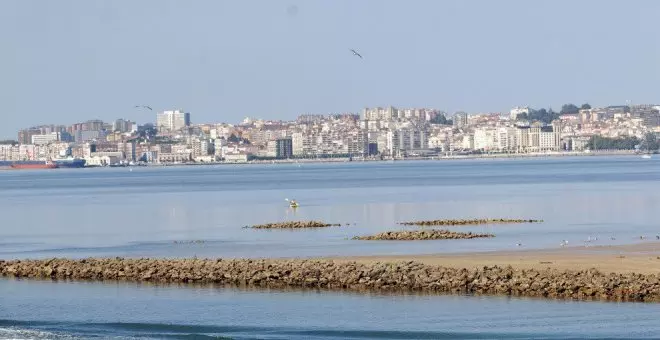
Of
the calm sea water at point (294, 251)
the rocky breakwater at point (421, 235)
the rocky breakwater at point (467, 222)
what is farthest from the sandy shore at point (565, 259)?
the rocky breakwater at point (467, 222)

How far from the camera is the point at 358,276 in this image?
74.3 ft

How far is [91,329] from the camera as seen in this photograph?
61.0 feet

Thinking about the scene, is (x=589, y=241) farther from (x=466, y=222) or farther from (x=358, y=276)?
(x=358, y=276)

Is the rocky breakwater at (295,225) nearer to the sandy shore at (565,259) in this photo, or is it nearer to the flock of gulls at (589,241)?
the flock of gulls at (589,241)

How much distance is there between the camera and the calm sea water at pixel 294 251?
59.5 feet

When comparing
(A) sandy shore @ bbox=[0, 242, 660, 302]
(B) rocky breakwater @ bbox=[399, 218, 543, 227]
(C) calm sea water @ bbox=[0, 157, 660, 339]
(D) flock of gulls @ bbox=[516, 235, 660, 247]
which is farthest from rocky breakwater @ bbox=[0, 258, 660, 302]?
(B) rocky breakwater @ bbox=[399, 218, 543, 227]

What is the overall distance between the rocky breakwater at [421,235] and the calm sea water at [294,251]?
2.42 ft

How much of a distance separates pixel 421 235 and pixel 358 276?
1124cm

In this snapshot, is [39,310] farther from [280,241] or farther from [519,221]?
[519,221]


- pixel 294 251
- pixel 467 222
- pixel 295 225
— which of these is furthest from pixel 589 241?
pixel 295 225

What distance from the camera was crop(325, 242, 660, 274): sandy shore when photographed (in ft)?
77.9

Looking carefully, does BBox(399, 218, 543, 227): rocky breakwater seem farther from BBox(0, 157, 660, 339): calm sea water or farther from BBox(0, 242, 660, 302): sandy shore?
BBox(0, 242, 660, 302): sandy shore

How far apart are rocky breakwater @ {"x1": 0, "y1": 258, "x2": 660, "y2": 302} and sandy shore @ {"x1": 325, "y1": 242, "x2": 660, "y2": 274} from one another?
1505mm

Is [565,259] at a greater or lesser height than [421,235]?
greater
